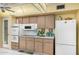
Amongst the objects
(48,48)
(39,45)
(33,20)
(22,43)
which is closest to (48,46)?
(48,48)

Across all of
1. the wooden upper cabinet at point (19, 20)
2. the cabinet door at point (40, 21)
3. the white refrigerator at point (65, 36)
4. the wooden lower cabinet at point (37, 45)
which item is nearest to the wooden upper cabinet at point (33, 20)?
the cabinet door at point (40, 21)

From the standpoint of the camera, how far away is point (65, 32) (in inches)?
129

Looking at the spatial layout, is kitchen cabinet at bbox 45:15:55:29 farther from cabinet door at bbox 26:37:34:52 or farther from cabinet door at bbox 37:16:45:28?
cabinet door at bbox 26:37:34:52

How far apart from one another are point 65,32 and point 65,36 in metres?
0.19

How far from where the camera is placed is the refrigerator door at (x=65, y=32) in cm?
333

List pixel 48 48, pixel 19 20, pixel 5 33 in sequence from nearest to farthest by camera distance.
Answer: pixel 5 33 → pixel 19 20 → pixel 48 48

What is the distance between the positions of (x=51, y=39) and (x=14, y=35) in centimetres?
92

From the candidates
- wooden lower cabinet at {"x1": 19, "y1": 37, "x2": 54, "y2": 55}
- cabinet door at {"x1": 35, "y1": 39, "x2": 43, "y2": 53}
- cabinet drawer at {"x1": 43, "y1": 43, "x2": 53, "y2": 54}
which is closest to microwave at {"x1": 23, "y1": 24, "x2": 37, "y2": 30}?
wooden lower cabinet at {"x1": 19, "y1": 37, "x2": 54, "y2": 55}

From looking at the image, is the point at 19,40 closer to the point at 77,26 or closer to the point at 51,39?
the point at 51,39

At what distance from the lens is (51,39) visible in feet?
11.5

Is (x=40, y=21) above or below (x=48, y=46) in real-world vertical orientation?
above

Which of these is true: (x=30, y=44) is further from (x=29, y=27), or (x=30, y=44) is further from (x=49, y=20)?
(x=49, y=20)

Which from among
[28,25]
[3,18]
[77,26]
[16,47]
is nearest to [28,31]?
[28,25]

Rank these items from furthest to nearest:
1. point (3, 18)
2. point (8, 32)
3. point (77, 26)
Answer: point (77, 26)
point (8, 32)
point (3, 18)
